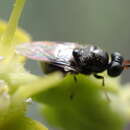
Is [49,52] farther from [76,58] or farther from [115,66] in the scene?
[115,66]

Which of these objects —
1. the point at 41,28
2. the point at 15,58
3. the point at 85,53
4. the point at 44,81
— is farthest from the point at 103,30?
the point at 44,81

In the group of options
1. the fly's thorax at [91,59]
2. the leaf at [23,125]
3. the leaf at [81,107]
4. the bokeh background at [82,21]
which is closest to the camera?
the leaf at [23,125]

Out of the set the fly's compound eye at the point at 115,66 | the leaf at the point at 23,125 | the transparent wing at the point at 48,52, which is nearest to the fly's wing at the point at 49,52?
the transparent wing at the point at 48,52

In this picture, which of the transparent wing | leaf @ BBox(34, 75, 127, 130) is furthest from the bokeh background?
leaf @ BBox(34, 75, 127, 130)

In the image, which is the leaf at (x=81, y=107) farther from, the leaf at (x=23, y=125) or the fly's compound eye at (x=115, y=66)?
the leaf at (x=23, y=125)

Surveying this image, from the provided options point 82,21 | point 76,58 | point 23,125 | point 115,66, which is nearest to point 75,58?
point 76,58

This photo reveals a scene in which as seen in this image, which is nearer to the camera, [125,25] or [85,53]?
[85,53]

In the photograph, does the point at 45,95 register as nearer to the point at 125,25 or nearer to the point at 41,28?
the point at 41,28
